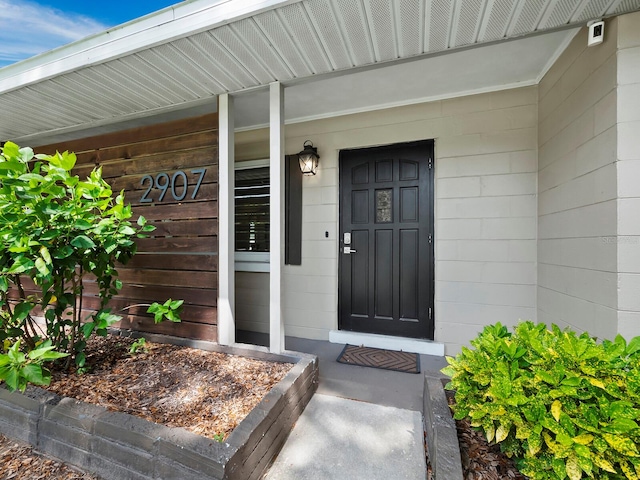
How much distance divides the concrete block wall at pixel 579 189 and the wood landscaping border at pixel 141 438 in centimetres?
190

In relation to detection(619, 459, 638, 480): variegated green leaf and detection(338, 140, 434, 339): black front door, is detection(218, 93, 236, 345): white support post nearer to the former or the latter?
detection(338, 140, 434, 339): black front door

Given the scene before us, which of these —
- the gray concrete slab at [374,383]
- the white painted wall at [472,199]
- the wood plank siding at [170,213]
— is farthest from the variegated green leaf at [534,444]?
the wood plank siding at [170,213]

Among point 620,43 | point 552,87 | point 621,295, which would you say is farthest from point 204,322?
point 552,87

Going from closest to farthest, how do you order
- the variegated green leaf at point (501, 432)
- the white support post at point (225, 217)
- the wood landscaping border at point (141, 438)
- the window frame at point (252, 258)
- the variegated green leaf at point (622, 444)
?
the variegated green leaf at point (622, 444) → the variegated green leaf at point (501, 432) → the wood landscaping border at point (141, 438) → the white support post at point (225, 217) → the window frame at point (252, 258)

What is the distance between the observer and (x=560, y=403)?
3.01ft

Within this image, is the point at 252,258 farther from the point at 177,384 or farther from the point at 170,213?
the point at 177,384

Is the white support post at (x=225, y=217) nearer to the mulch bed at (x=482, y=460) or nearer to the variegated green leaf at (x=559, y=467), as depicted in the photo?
the mulch bed at (x=482, y=460)

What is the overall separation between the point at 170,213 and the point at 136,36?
1.28 metres

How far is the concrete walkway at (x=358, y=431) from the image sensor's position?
1.32m

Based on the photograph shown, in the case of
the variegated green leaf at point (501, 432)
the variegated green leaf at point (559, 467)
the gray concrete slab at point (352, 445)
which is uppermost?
the variegated green leaf at point (501, 432)

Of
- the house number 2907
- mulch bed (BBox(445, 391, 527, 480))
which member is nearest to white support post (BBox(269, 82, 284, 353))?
the house number 2907

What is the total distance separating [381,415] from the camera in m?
1.72

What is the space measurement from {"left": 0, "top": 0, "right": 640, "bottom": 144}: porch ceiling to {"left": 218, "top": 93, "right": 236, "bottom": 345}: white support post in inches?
9.0

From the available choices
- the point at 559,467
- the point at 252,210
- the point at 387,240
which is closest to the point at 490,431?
the point at 559,467
